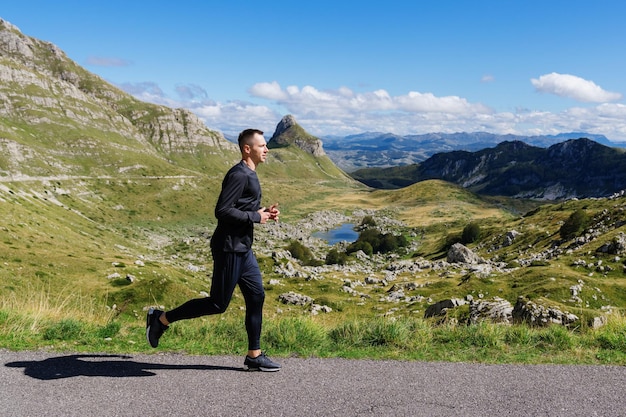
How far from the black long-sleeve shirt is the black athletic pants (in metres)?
0.20

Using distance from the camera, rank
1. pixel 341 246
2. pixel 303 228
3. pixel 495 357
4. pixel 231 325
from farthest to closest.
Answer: pixel 303 228
pixel 341 246
pixel 231 325
pixel 495 357

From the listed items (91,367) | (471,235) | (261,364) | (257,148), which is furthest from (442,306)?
(471,235)

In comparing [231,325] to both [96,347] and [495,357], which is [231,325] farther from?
[495,357]

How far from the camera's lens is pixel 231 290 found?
776 centimetres

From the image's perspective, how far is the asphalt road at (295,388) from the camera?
6.16 meters

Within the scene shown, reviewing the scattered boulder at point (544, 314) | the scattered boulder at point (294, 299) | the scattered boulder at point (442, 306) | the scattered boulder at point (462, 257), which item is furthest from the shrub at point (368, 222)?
the scattered boulder at point (544, 314)

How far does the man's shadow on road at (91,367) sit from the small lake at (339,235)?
135214 mm

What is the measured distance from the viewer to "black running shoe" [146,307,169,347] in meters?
8.22

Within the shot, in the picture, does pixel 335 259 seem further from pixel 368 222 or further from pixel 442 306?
pixel 368 222

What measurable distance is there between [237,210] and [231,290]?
1591 mm

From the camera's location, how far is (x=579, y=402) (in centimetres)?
655

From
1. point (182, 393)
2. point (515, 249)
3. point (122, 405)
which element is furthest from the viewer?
point (515, 249)

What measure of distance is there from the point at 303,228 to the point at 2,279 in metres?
132

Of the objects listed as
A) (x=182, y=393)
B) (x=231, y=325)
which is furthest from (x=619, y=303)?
(x=182, y=393)
